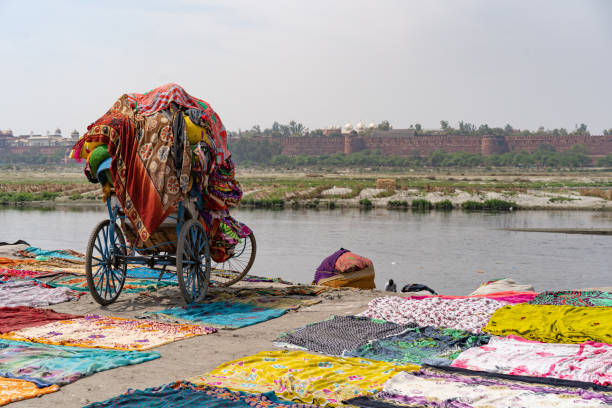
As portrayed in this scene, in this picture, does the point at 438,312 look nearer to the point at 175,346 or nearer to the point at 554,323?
the point at 554,323

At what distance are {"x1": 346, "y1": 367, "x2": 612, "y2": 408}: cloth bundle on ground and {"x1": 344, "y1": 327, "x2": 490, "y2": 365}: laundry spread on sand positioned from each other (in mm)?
321

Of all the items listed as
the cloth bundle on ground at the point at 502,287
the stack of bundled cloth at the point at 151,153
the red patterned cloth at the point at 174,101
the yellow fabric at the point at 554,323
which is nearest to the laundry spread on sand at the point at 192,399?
the yellow fabric at the point at 554,323

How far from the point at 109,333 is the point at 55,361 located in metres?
0.69

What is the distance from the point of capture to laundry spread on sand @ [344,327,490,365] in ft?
11.6

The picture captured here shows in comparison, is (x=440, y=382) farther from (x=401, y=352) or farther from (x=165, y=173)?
(x=165, y=173)

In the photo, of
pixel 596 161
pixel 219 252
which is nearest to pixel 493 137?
pixel 596 161

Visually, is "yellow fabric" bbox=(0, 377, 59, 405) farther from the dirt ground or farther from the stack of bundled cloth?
the stack of bundled cloth

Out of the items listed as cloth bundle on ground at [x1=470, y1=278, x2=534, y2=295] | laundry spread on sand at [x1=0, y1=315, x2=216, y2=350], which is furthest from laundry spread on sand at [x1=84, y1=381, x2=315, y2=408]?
cloth bundle on ground at [x1=470, y1=278, x2=534, y2=295]

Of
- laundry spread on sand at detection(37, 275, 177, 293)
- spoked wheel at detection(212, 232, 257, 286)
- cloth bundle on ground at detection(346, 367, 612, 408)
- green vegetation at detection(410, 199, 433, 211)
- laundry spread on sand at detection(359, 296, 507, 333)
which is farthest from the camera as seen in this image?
green vegetation at detection(410, 199, 433, 211)

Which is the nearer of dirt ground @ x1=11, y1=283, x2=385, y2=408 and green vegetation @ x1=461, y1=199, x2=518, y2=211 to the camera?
dirt ground @ x1=11, y1=283, x2=385, y2=408

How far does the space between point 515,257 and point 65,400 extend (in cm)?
1193

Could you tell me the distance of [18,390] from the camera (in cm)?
298

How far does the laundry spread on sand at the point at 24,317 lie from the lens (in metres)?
4.23

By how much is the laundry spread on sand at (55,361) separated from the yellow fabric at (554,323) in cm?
204
